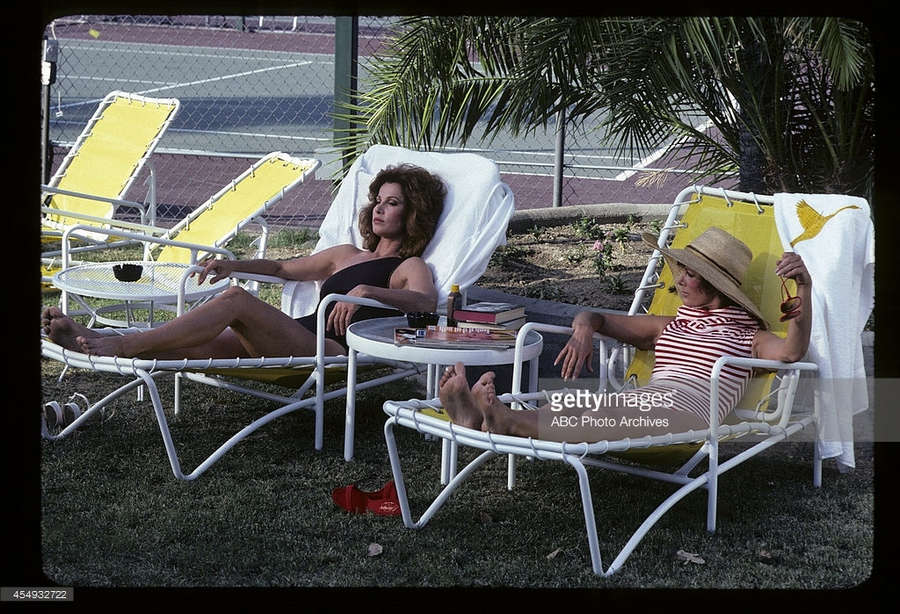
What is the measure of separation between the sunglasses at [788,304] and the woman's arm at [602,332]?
1.27 feet

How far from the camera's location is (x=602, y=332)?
3.98 meters

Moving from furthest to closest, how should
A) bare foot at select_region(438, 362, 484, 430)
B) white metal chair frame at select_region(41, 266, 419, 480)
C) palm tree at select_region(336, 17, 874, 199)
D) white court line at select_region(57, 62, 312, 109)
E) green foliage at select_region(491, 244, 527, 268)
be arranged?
white court line at select_region(57, 62, 312, 109) → green foliage at select_region(491, 244, 527, 268) → palm tree at select_region(336, 17, 874, 199) → white metal chair frame at select_region(41, 266, 419, 480) → bare foot at select_region(438, 362, 484, 430)

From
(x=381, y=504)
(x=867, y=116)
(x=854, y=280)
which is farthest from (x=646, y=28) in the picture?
(x=381, y=504)

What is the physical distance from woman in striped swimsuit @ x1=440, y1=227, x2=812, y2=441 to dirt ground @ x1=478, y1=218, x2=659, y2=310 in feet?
5.29

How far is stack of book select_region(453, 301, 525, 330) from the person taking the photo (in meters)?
4.21

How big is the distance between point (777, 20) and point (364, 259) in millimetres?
2021

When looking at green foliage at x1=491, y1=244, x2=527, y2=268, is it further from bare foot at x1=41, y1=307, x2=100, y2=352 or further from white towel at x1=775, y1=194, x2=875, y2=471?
bare foot at x1=41, y1=307, x2=100, y2=352

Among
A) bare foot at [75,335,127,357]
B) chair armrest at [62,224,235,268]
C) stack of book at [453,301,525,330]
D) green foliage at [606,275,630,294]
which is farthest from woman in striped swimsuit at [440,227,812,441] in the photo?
chair armrest at [62,224,235,268]

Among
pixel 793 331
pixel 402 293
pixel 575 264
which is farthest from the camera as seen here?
pixel 575 264

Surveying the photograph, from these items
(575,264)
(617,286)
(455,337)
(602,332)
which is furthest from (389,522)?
(575,264)

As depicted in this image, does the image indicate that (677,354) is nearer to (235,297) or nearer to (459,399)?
(459,399)

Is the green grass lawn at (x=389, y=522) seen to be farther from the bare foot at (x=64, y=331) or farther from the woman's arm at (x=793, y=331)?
the woman's arm at (x=793, y=331)

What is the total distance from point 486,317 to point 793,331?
3.61 ft

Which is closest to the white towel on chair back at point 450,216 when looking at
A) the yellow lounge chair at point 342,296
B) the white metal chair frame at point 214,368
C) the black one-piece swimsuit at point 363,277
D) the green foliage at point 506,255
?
the yellow lounge chair at point 342,296
